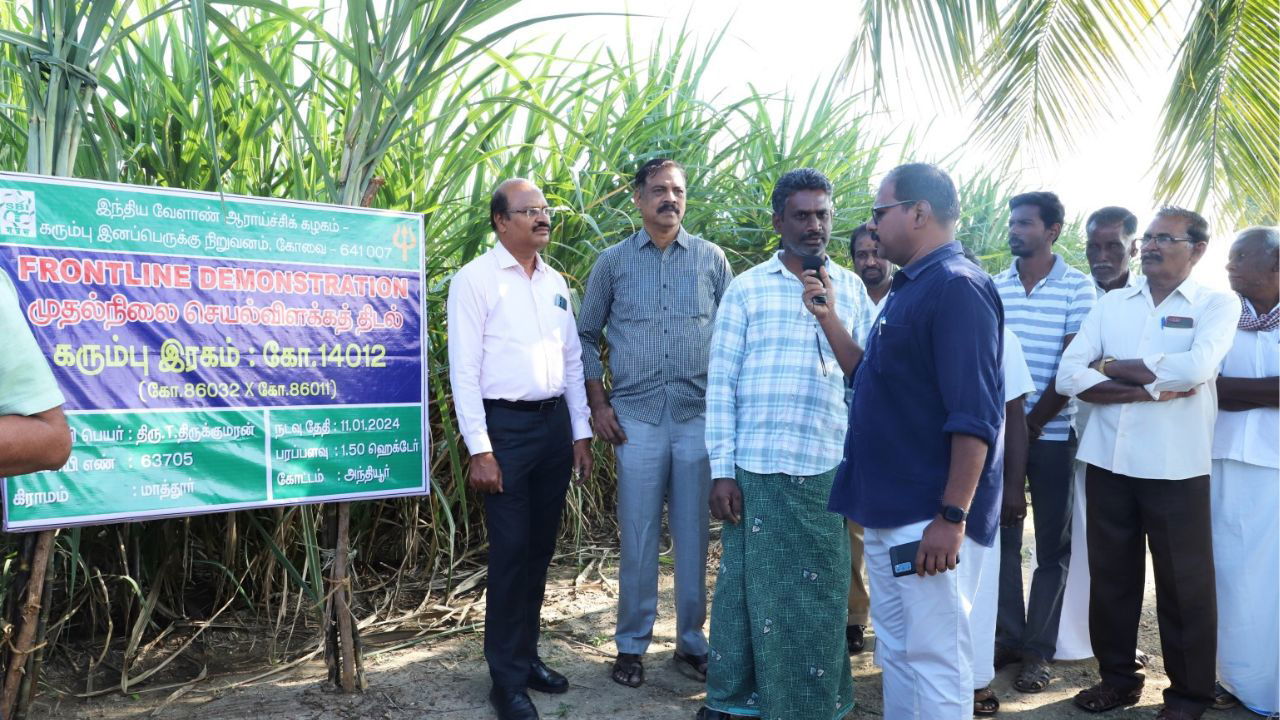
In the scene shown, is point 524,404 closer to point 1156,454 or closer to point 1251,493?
point 1156,454

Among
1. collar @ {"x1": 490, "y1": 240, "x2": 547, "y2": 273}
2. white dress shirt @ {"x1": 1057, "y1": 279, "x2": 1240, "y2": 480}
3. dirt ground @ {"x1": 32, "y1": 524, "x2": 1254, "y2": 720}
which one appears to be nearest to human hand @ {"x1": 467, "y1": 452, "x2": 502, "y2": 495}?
collar @ {"x1": 490, "y1": 240, "x2": 547, "y2": 273}

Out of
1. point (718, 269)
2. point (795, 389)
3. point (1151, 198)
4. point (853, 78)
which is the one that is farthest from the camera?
point (1151, 198)

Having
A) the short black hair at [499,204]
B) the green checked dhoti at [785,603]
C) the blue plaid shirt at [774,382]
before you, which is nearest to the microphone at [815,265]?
the blue plaid shirt at [774,382]

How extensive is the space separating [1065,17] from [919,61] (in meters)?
1.74

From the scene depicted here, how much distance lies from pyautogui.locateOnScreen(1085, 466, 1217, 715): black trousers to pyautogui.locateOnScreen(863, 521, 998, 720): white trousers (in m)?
1.33

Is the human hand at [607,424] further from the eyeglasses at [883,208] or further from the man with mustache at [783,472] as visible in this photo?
the eyeglasses at [883,208]

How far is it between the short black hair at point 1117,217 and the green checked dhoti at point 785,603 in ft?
6.31

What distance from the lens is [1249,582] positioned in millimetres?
3488

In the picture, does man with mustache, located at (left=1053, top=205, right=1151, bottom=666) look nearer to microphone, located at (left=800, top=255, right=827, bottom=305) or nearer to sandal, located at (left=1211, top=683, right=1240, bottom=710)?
sandal, located at (left=1211, top=683, right=1240, bottom=710)

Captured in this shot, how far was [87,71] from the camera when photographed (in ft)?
8.39

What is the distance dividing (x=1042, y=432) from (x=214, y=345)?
319 cm

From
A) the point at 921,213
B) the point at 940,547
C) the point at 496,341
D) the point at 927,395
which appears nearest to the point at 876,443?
the point at 927,395

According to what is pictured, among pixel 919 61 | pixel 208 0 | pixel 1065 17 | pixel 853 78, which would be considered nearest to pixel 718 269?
pixel 919 61

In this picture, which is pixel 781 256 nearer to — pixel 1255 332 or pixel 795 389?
pixel 795 389
